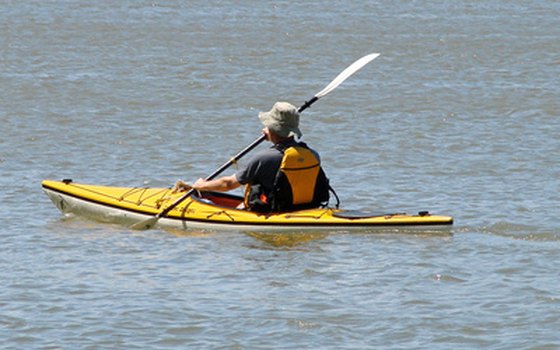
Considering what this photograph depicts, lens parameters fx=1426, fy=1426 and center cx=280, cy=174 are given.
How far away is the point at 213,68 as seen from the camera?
20578mm

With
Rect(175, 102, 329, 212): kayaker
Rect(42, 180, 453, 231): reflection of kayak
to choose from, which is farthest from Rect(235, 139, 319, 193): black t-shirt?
Rect(42, 180, 453, 231): reflection of kayak

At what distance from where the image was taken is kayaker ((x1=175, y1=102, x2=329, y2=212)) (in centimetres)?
1038

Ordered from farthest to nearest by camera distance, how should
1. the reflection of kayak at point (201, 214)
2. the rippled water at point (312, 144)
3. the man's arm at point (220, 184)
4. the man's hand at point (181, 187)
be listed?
1. the man's hand at point (181, 187)
2. the man's arm at point (220, 184)
3. the reflection of kayak at point (201, 214)
4. the rippled water at point (312, 144)

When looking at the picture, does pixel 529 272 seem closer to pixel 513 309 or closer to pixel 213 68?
pixel 513 309

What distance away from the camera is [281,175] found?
10.4 meters

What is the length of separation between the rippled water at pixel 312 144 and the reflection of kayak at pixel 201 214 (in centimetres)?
11

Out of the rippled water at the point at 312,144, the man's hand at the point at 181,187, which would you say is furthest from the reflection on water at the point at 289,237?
the man's hand at the point at 181,187

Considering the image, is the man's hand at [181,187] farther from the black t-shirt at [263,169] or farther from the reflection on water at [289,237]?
the reflection on water at [289,237]

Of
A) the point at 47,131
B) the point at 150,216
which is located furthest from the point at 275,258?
the point at 47,131

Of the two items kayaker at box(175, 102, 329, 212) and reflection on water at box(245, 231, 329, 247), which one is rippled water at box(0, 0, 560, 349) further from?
kayaker at box(175, 102, 329, 212)

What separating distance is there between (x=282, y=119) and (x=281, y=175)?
0.41 meters

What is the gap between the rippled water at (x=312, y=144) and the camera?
8258 mm

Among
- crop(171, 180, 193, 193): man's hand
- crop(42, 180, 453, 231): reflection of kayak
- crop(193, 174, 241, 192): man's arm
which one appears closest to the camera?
crop(42, 180, 453, 231): reflection of kayak

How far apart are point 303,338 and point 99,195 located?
3.67 m
